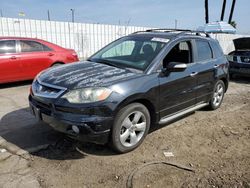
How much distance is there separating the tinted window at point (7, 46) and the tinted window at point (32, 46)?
0.25m

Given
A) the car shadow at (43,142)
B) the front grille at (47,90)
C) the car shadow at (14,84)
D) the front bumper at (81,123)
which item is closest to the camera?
the front bumper at (81,123)

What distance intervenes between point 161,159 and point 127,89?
110 centimetres

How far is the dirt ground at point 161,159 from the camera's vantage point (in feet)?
9.64

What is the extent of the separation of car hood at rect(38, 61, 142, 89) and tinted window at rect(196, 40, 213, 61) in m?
1.86

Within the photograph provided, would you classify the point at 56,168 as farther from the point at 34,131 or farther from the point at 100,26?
the point at 100,26

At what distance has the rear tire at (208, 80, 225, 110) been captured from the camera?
554 cm

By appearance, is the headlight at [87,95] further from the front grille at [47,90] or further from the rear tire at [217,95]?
the rear tire at [217,95]

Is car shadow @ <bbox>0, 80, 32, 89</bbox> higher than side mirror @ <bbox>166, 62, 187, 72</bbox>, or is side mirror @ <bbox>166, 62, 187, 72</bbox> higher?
side mirror @ <bbox>166, 62, 187, 72</bbox>

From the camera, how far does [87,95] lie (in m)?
3.13

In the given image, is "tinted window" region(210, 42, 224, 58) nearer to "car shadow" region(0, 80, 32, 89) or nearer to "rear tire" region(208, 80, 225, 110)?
"rear tire" region(208, 80, 225, 110)

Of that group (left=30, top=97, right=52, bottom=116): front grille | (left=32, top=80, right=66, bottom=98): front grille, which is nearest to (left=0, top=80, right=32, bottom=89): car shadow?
(left=32, top=80, right=66, bottom=98): front grille

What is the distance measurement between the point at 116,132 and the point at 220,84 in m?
3.47

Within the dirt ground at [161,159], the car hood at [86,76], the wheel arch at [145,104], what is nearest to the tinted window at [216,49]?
the dirt ground at [161,159]

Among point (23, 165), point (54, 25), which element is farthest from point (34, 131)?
point (54, 25)
